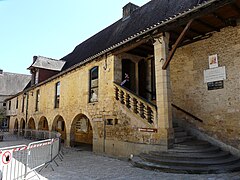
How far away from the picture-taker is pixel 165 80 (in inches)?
243

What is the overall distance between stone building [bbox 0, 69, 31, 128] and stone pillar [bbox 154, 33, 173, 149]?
86.8ft

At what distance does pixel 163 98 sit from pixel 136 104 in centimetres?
123

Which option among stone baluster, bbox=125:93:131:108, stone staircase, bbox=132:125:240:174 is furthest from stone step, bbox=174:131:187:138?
stone baluster, bbox=125:93:131:108

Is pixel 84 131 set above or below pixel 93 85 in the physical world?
below

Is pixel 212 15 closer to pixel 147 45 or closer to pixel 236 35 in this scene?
pixel 236 35

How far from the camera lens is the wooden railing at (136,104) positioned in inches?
251

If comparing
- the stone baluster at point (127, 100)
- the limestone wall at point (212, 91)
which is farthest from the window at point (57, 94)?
the limestone wall at point (212, 91)

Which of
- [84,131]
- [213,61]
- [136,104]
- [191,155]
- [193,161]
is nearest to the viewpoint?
[193,161]

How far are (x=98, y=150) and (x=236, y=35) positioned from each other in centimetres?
679

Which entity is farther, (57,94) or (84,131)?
(84,131)

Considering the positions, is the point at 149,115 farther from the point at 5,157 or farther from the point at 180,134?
the point at 5,157

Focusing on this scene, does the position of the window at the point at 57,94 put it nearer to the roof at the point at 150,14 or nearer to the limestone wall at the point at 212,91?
the roof at the point at 150,14

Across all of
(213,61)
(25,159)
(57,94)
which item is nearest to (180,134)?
(213,61)

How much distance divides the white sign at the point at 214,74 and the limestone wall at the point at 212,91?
0.42ft
